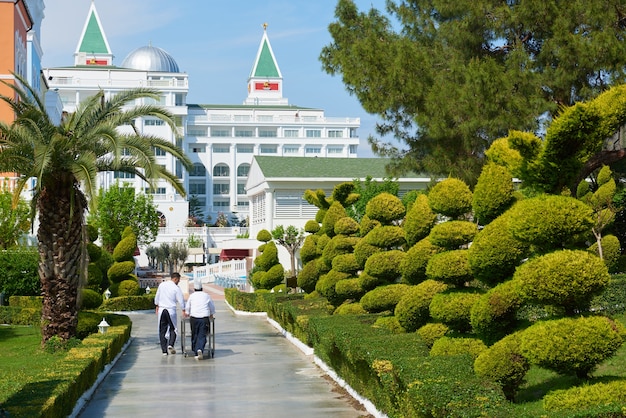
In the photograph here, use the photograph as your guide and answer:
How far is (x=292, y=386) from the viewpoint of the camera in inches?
554

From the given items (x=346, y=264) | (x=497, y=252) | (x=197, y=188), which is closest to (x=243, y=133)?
(x=197, y=188)

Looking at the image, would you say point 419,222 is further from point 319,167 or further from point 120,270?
point 319,167

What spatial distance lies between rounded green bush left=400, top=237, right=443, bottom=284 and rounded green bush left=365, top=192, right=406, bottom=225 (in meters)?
3.54

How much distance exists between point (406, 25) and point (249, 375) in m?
10.9

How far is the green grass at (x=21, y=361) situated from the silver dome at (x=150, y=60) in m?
97.8

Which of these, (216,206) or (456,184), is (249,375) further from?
(216,206)

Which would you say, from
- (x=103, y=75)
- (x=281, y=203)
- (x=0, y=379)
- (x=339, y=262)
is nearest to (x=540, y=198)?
(x=0, y=379)

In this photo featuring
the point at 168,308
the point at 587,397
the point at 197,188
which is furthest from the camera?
the point at 197,188

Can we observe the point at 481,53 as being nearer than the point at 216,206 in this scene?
Yes

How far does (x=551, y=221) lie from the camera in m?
8.25

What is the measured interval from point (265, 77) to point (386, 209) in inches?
4864

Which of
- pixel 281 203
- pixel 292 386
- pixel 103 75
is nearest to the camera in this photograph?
pixel 292 386

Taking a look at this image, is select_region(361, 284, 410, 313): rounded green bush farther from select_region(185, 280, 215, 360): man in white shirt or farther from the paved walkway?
select_region(185, 280, 215, 360): man in white shirt

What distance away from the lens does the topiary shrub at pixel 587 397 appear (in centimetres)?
782
